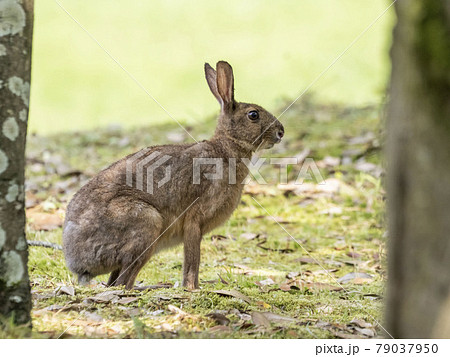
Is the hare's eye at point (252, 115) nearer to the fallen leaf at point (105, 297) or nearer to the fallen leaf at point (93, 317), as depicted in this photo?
the fallen leaf at point (105, 297)

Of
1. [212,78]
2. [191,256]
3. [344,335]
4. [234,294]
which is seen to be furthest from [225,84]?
[344,335]

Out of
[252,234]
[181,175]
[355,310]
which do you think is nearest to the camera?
[355,310]

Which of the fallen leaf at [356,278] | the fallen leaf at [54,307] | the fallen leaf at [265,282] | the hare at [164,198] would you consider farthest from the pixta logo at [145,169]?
the fallen leaf at [356,278]

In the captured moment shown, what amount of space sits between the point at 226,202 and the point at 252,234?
1.70m

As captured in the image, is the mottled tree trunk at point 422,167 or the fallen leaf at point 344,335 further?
the fallen leaf at point 344,335

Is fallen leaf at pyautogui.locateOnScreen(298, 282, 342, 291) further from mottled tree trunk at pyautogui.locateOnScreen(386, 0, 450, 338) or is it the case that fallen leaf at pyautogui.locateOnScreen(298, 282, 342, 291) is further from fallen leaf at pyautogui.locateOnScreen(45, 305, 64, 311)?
mottled tree trunk at pyautogui.locateOnScreen(386, 0, 450, 338)

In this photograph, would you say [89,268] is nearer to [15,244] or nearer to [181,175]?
[181,175]

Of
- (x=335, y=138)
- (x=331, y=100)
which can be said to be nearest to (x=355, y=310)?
(x=335, y=138)

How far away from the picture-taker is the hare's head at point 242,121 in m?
6.55

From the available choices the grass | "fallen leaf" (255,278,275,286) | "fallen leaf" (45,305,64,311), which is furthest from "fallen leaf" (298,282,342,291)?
"fallen leaf" (45,305,64,311)

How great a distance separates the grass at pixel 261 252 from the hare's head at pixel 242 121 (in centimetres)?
131

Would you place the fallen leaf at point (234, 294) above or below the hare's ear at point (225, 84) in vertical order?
below

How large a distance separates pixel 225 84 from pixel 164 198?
1444 mm

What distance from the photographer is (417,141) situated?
2441 mm
